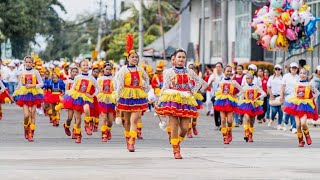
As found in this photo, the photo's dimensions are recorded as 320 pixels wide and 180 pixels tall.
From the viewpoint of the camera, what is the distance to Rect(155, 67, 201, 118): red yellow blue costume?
797 inches

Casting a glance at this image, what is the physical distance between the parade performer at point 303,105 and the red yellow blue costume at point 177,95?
453cm

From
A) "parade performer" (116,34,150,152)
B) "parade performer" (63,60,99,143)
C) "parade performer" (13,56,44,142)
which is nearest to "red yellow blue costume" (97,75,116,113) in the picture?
"parade performer" (63,60,99,143)

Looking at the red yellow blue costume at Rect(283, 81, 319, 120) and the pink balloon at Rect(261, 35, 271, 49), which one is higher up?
the pink balloon at Rect(261, 35, 271, 49)

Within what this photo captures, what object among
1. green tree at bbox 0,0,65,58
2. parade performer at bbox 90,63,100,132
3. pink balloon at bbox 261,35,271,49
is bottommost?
parade performer at bbox 90,63,100,132

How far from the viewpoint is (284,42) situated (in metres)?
34.5

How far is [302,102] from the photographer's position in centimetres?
2448

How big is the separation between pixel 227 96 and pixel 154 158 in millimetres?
6353

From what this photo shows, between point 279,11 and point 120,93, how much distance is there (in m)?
13.0

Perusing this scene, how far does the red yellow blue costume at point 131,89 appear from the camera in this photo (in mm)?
22641

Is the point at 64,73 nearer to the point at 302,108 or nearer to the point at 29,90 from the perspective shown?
the point at 29,90

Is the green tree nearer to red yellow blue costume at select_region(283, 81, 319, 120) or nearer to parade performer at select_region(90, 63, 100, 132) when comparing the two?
parade performer at select_region(90, 63, 100, 132)

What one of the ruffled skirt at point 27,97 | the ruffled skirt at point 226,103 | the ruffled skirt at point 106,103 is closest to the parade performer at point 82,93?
the ruffled skirt at point 106,103

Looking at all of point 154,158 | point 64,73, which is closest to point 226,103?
point 154,158

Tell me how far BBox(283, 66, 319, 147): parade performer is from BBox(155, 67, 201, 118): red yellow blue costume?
14.9 feet
